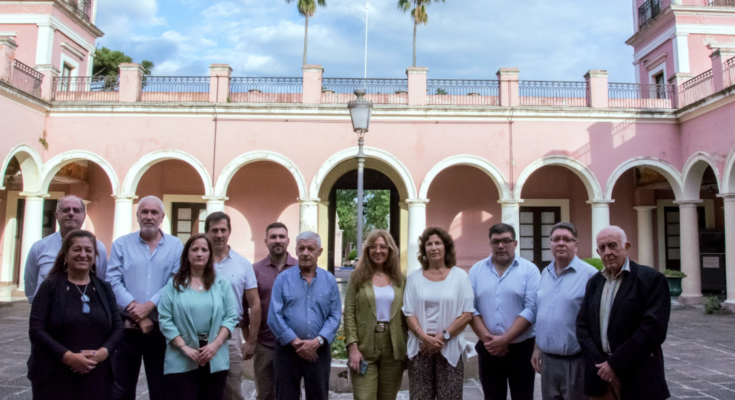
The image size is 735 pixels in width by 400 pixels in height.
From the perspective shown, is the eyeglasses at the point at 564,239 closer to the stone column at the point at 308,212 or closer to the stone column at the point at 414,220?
the stone column at the point at 414,220

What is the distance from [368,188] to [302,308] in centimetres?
1099

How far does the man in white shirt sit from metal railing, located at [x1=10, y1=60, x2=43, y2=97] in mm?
10277

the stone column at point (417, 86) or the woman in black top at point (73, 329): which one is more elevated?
the stone column at point (417, 86)

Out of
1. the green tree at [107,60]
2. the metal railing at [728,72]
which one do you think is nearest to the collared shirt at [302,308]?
the metal railing at [728,72]

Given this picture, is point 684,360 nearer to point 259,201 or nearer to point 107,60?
point 259,201

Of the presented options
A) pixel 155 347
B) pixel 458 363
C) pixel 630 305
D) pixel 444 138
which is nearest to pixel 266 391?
pixel 155 347

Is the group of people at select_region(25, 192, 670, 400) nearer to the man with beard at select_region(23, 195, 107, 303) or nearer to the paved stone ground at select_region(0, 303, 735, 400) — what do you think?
the man with beard at select_region(23, 195, 107, 303)

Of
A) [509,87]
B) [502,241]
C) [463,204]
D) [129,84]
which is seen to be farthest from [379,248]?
[129,84]

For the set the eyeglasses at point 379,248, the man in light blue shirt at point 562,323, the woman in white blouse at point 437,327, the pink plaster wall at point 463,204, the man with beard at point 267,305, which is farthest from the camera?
the pink plaster wall at point 463,204

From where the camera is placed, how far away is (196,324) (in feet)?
10.3

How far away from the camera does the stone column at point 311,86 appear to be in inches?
482

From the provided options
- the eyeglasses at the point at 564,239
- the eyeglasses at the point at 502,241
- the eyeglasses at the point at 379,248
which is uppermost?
the eyeglasses at the point at 564,239

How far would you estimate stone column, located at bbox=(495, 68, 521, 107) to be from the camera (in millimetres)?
12250

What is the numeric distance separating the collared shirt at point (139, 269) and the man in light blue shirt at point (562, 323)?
2.48 metres
